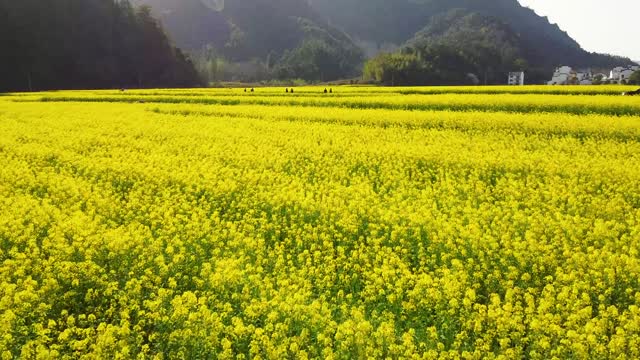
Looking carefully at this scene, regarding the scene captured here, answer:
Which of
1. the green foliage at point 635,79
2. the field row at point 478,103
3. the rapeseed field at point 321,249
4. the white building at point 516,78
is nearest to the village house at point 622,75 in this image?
the green foliage at point 635,79

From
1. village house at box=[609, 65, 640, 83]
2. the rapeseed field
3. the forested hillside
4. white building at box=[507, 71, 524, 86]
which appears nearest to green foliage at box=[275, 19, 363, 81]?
the forested hillside

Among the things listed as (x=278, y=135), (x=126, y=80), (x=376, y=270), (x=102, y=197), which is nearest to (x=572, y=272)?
(x=376, y=270)

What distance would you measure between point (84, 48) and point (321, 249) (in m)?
82.5

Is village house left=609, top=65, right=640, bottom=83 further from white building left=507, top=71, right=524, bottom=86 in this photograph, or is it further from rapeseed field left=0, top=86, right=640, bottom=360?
rapeseed field left=0, top=86, right=640, bottom=360

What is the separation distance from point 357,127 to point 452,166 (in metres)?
8.21

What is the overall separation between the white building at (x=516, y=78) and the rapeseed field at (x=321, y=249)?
9642 cm

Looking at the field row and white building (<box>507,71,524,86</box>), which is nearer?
the field row

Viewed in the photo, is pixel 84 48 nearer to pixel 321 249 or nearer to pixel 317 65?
pixel 317 65

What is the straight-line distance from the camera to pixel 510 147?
16.8 meters

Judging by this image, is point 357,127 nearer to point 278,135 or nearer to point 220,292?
point 278,135

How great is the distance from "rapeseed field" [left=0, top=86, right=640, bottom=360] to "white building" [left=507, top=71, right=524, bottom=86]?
316 ft

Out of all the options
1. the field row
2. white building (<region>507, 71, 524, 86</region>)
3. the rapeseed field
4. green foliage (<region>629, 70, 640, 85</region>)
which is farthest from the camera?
white building (<region>507, 71, 524, 86</region>)

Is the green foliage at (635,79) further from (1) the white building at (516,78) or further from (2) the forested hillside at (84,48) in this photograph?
(2) the forested hillside at (84,48)

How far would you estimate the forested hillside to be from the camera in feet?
234
